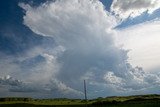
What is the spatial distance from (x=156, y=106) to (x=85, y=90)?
27.8 meters

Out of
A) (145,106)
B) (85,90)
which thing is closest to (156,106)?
(145,106)

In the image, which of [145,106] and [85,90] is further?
[145,106]

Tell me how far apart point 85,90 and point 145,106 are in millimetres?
28327

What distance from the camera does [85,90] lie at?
7462 centimetres

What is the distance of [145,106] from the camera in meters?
93.1

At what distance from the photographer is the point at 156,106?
292 feet

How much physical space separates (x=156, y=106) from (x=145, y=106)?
4.75 m

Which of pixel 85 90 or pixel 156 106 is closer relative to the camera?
pixel 85 90

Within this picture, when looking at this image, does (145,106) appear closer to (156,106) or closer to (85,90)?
(156,106)
